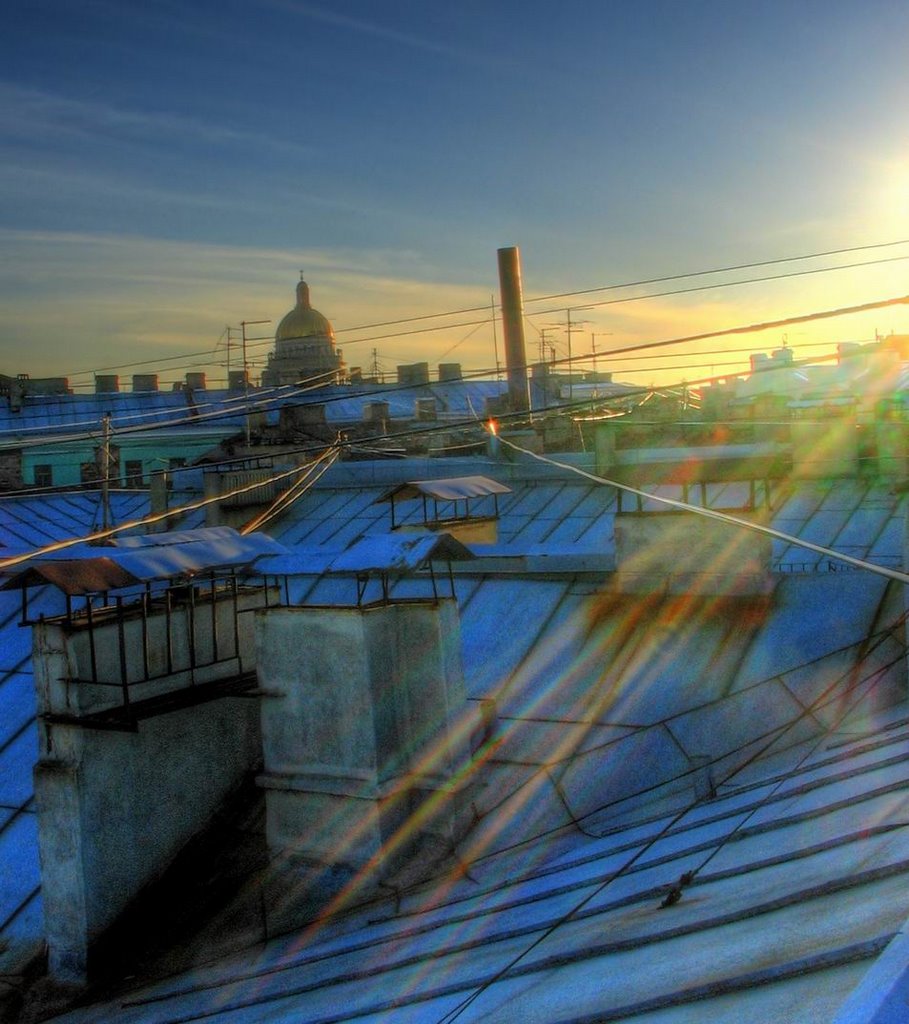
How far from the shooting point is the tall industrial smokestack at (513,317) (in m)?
31.2

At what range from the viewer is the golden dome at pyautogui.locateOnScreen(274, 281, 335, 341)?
70.1m

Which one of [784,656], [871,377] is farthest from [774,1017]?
[871,377]

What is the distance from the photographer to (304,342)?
228 feet

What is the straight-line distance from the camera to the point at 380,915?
759cm

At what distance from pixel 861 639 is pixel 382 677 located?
13.4ft

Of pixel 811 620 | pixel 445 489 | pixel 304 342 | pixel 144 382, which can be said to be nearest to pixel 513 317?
pixel 445 489

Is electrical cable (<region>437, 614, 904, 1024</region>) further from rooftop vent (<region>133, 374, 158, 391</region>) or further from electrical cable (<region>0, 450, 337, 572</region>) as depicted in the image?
rooftop vent (<region>133, 374, 158, 391</region>)

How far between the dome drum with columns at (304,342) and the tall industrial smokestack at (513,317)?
33.7 metres

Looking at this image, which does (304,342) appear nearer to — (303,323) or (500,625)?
(303,323)

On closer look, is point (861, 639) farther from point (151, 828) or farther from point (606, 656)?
point (151, 828)

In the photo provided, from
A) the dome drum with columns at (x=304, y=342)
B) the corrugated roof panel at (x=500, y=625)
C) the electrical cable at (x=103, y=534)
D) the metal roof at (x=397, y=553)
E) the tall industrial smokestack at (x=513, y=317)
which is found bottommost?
the corrugated roof panel at (x=500, y=625)

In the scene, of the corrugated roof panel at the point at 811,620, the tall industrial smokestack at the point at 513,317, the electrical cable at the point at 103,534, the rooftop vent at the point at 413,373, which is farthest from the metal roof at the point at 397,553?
the rooftop vent at the point at 413,373

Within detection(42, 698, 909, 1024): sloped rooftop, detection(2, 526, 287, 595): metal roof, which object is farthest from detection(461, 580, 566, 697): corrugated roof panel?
detection(2, 526, 287, 595): metal roof

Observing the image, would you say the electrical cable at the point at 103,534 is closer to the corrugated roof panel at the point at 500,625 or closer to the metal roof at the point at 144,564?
the metal roof at the point at 144,564
